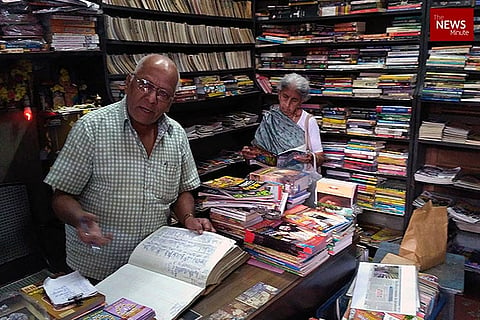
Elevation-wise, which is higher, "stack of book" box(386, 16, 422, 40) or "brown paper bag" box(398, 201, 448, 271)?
"stack of book" box(386, 16, 422, 40)

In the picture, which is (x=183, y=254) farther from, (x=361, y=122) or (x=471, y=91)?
(x=361, y=122)

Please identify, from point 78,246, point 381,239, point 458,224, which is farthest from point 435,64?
point 78,246

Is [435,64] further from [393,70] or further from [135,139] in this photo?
[135,139]

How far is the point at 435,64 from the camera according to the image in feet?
11.3

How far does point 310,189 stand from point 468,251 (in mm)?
2109

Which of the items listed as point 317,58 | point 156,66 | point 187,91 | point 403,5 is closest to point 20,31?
point 156,66

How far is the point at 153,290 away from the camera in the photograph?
4.41 feet

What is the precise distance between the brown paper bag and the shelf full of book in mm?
1404

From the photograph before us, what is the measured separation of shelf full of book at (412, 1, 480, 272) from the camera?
335 centimetres

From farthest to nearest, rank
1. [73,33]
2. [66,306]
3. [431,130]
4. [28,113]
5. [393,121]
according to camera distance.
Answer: [393,121], [431,130], [28,113], [73,33], [66,306]

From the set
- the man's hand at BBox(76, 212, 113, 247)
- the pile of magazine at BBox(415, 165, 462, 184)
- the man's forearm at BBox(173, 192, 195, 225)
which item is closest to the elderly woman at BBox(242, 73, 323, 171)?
the pile of magazine at BBox(415, 165, 462, 184)

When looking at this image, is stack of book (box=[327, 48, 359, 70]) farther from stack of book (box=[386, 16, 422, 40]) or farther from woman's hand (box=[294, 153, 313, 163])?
woman's hand (box=[294, 153, 313, 163])

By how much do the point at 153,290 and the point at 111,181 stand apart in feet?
1.67

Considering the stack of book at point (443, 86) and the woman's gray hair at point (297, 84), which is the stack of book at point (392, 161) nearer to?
the stack of book at point (443, 86)
